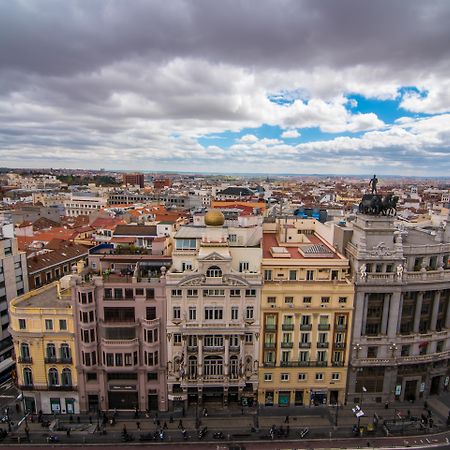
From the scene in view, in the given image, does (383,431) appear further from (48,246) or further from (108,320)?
(48,246)

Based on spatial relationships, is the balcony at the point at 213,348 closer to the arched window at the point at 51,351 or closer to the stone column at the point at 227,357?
the stone column at the point at 227,357

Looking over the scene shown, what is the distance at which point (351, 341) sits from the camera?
230ft

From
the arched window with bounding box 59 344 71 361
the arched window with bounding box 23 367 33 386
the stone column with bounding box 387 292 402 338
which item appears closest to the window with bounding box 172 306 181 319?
the arched window with bounding box 59 344 71 361

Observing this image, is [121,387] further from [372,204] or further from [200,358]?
[372,204]

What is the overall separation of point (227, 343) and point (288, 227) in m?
31.2

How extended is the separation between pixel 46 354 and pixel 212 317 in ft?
100

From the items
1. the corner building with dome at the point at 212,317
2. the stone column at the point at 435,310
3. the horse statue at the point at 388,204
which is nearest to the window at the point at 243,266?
the corner building with dome at the point at 212,317

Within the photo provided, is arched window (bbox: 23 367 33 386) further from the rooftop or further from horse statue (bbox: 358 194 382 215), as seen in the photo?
horse statue (bbox: 358 194 382 215)

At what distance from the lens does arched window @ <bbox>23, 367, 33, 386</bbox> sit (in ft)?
222

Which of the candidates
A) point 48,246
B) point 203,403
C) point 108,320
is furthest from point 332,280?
point 48,246

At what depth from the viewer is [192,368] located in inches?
2724

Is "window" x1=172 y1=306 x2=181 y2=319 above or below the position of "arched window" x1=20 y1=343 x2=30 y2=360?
above

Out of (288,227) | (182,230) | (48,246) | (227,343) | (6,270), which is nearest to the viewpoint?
(227,343)

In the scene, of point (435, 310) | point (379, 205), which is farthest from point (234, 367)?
point (379, 205)
